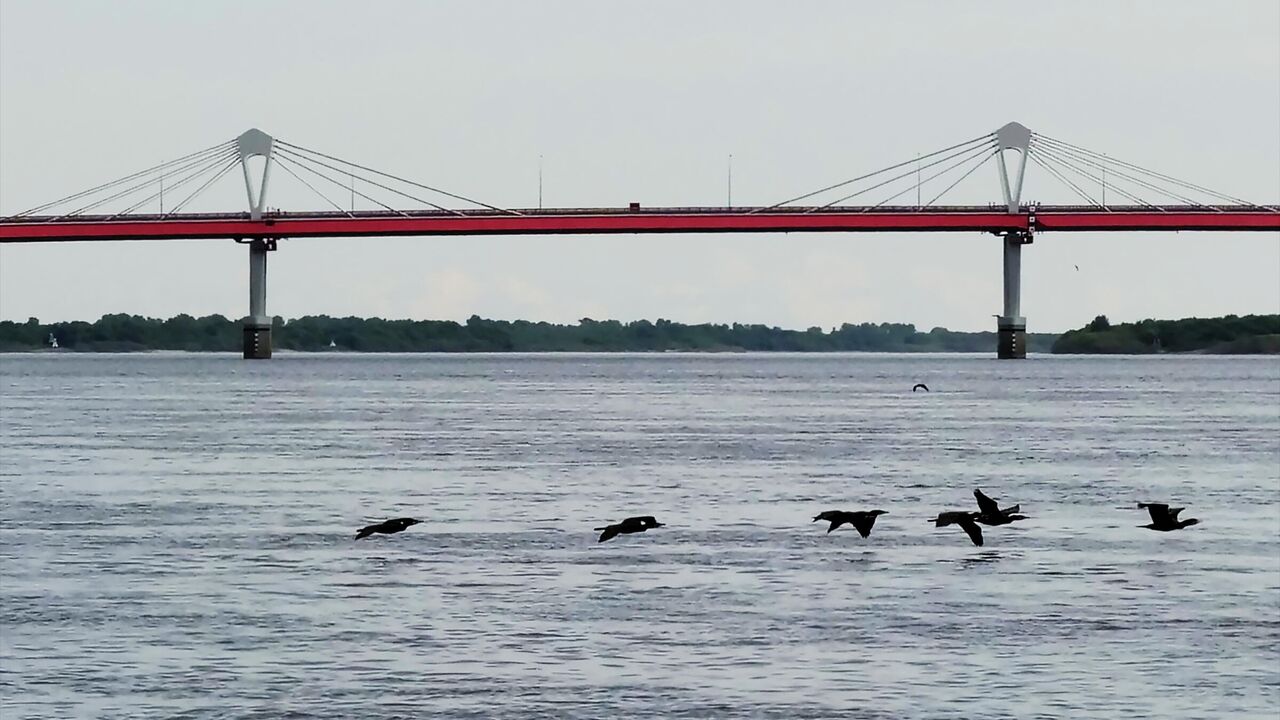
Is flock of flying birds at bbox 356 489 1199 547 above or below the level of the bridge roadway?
below

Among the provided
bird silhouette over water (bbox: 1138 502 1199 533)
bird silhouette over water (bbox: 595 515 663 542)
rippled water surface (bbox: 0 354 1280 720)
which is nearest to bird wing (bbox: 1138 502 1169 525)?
bird silhouette over water (bbox: 1138 502 1199 533)

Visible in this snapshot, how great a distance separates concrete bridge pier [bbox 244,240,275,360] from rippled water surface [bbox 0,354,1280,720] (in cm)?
7754

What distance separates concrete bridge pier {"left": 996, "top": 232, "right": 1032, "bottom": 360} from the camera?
405 ft

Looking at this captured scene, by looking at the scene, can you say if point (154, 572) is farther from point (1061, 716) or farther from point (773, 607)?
point (1061, 716)

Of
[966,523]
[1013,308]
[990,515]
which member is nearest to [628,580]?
[966,523]

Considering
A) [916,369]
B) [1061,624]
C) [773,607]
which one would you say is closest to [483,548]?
[773,607]

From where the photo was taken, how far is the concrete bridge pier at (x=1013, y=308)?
4855 inches

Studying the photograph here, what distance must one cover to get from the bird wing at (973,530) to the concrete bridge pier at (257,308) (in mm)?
102681

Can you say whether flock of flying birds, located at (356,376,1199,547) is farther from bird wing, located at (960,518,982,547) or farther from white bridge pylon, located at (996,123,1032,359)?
white bridge pylon, located at (996,123,1032,359)

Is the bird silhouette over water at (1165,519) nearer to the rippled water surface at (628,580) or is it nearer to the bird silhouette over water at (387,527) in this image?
the rippled water surface at (628,580)

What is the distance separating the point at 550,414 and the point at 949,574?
42.3 m

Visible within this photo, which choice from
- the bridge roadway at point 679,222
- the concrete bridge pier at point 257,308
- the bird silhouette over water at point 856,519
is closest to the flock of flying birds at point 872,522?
the bird silhouette over water at point 856,519

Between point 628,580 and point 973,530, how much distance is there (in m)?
4.57

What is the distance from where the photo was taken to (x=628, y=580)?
74.5 feet
